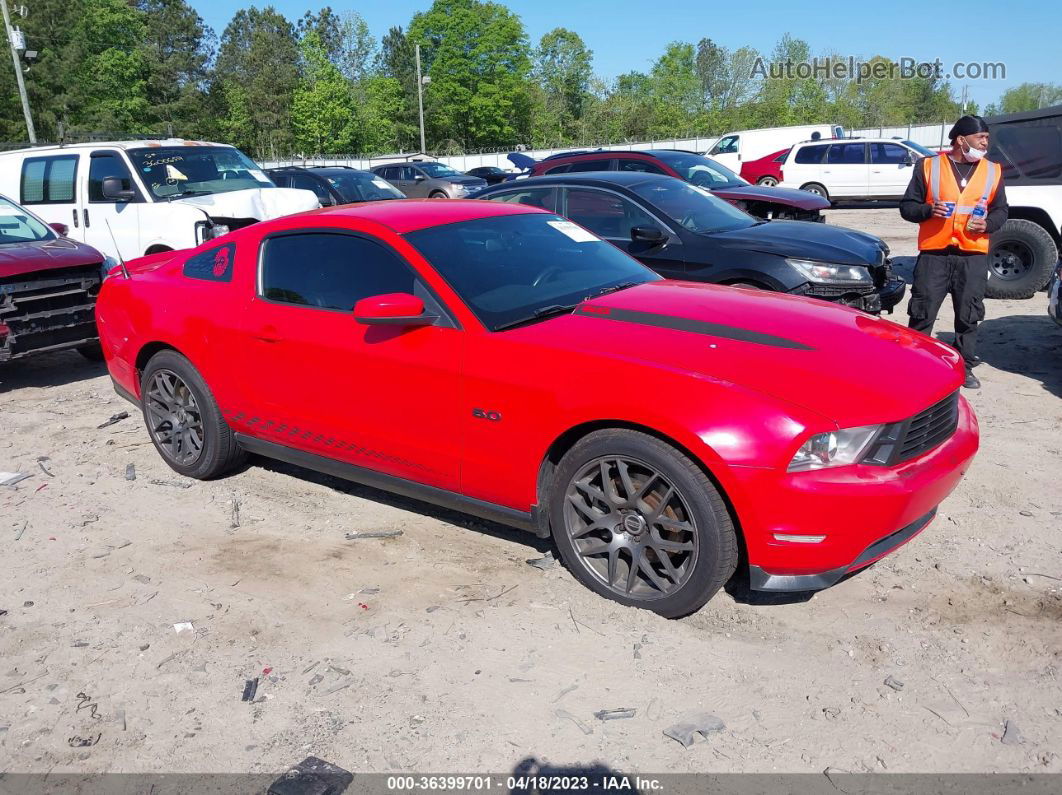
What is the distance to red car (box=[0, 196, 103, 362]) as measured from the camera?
730cm

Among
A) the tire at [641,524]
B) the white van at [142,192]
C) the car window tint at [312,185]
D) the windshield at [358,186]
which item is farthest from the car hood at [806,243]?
the car window tint at [312,185]

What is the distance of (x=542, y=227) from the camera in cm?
482

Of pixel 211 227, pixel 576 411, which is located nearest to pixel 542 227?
pixel 576 411

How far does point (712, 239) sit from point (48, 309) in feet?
19.1

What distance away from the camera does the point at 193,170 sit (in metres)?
9.77

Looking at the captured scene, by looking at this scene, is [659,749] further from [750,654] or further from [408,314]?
[408,314]

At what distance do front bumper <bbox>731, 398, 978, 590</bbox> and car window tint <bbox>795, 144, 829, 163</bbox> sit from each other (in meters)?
19.2

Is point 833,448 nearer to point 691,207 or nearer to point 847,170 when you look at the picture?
point 691,207

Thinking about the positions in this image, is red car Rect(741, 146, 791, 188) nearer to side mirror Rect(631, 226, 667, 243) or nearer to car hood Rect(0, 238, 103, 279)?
side mirror Rect(631, 226, 667, 243)

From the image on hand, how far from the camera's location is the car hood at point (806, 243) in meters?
7.23

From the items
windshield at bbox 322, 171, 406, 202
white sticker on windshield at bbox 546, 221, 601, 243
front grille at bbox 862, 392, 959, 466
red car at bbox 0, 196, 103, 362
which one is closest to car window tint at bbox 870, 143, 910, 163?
windshield at bbox 322, 171, 406, 202

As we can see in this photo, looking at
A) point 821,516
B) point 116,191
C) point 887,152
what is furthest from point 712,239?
point 887,152

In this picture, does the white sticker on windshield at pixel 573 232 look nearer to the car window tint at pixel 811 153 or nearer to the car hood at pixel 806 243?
the car hood at pixel 806 243

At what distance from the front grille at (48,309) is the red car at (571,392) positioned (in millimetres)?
2866
